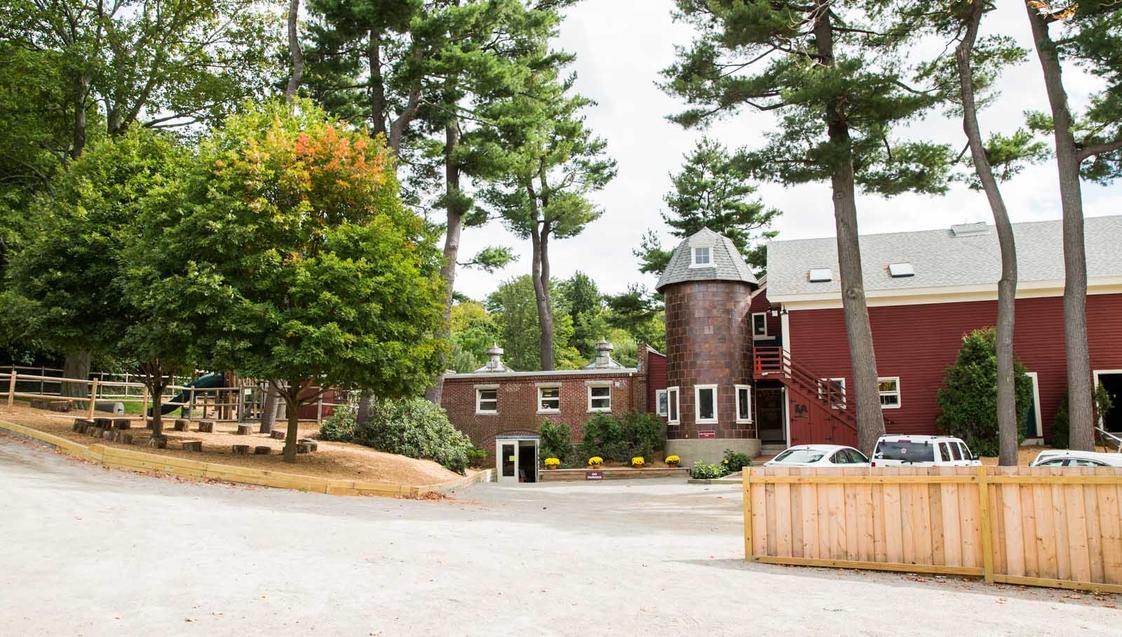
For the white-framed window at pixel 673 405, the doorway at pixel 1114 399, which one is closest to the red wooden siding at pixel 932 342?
the doorway at pixel 1114 399

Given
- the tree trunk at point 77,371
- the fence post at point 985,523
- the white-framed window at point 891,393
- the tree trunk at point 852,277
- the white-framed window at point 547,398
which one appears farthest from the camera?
the white-framed window at point 547,398

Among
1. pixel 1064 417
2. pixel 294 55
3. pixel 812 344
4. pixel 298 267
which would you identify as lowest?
pixel 1064 417

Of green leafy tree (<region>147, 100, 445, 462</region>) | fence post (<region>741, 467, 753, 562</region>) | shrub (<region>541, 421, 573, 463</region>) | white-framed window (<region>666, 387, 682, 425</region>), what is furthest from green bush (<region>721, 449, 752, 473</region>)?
fence post (<region>741, 467, 753, 562</region>)

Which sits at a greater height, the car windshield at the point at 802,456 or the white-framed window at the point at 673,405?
the white-framed window at the point at 673,405

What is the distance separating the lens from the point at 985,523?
910 centimetres

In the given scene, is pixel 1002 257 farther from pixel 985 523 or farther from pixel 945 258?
pixel 985 523

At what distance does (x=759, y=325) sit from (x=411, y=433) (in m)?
15.1

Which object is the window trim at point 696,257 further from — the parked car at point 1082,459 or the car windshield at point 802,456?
the parked car at point 1082,459

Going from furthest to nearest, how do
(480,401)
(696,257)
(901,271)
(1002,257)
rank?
(480,401)
(696,257)
(901,271)
(1002,257)

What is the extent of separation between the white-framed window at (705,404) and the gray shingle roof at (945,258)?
4346 mm

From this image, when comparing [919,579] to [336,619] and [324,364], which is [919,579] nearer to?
[336,619]

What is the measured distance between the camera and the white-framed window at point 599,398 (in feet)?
108

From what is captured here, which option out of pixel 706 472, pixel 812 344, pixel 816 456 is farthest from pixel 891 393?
pixel 816 456

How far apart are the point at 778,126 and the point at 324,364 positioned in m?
14.1
